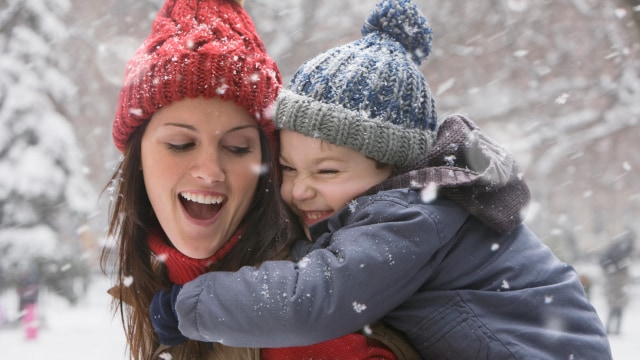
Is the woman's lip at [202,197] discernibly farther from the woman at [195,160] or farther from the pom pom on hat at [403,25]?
the pom pom on hat at [403,25]

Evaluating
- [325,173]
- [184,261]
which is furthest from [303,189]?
[184,261]

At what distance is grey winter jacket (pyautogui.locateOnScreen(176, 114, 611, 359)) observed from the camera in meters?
1.91

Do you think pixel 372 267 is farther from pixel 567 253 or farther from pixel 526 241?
pixel 567 253

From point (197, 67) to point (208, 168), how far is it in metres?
0.38

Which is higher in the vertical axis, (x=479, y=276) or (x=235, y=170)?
(x=235, y=170)

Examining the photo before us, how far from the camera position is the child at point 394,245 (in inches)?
75.7

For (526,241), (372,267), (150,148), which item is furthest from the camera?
(150,148)

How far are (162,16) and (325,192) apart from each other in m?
1.06

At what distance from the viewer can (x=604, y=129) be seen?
10.3 metres

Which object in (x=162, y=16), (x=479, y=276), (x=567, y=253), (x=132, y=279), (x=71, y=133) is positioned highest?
(x=71, y=133)

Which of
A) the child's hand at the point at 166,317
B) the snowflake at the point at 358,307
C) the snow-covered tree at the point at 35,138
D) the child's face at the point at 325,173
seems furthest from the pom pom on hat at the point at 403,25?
the snow-covered tree at the point at 35,138

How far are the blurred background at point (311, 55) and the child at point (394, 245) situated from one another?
7410 mm

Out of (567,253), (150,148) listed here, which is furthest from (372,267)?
(567,253)

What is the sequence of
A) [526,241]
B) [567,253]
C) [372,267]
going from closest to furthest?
[372,267]
[526,241]
[567,253]
